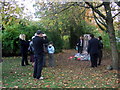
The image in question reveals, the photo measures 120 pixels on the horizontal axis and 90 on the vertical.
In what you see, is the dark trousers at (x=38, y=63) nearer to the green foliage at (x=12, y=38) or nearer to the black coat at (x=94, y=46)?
the black coat at (x=94, y=46)

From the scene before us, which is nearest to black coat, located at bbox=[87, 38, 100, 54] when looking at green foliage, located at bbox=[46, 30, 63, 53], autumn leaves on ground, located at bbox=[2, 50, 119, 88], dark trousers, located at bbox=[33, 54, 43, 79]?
autumn leaves on ground, located at bbox=[2, 50, 119, 88]

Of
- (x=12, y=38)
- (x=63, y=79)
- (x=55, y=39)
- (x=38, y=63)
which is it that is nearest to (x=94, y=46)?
(x=63, y=79)

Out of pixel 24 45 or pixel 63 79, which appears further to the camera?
pixel 24 45

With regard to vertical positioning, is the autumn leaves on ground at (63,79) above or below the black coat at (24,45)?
below

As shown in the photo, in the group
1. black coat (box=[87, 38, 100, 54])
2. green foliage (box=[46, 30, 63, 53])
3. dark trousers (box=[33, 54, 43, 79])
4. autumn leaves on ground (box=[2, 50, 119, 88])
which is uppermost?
green foliage (box=[46, 30, 63, 53])

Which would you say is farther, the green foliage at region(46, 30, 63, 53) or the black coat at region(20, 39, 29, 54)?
the green foliage at region(46, 30, 63, 53)

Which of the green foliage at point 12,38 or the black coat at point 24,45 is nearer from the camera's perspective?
the black coat at point 24,45

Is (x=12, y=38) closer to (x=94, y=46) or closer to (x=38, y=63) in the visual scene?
(x=94, y=46)

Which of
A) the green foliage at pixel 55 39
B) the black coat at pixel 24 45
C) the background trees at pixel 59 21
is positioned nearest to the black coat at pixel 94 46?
the background trees at pixel 59 21

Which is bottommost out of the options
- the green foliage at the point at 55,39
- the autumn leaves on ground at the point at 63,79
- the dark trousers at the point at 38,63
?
the autumn leaves on ground at the point at 63,79

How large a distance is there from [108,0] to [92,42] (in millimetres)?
2671

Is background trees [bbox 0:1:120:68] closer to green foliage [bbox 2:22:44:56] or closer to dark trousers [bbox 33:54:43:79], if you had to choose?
green foliage [bbox 2:22:44:56]

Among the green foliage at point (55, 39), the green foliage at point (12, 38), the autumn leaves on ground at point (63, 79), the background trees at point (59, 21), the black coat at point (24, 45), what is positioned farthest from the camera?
the green foliage at point (55, 39)

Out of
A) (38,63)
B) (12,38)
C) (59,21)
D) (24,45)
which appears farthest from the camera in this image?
(12,38)
